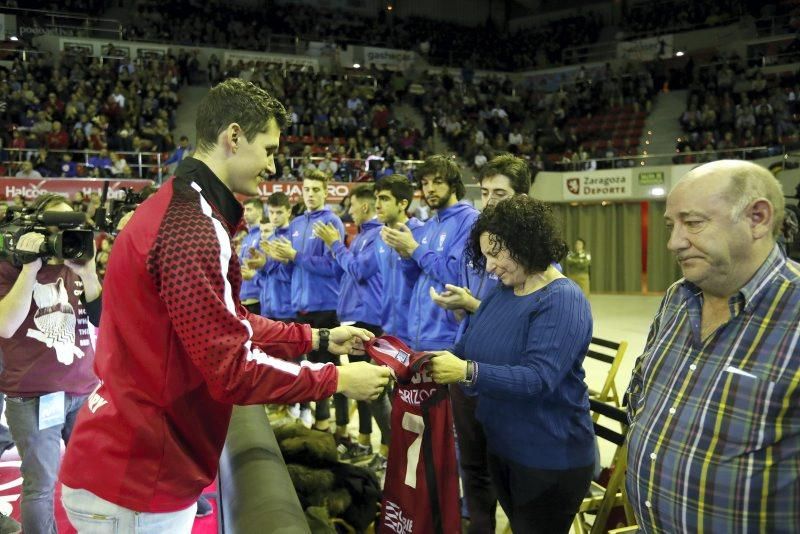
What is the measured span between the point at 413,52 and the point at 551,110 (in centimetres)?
624

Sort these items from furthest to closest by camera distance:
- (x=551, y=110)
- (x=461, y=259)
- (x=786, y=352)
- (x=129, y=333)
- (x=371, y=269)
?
1. (x=551, y=110)
2. (x=371, y=269)
3. (x=461, y=259)
4. (x=129, y=333)
5. (x=786, y=352)

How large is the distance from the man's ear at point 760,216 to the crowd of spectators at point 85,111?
1301cm

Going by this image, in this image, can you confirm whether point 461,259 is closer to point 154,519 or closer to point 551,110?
point 154,519

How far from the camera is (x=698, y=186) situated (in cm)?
159

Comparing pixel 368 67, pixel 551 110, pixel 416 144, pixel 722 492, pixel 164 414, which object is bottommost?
pixel 722 492

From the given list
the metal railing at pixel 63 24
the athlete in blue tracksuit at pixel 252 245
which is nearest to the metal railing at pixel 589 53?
the metal railing at pixel 63 24

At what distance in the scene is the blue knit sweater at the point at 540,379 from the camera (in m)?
2.16

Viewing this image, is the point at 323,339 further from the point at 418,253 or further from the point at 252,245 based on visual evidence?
the point at 252,245

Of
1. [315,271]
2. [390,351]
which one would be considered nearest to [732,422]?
[390,351]

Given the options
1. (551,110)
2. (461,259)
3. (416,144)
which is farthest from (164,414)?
(551,110)

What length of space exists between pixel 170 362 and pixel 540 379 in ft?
3.91

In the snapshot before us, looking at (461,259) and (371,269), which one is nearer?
(461,259)

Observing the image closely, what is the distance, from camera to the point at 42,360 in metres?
2.79

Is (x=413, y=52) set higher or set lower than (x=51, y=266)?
higher
